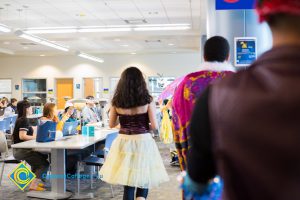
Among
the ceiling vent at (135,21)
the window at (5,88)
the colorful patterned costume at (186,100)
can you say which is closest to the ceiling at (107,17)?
the ceiling vent at (135,21)

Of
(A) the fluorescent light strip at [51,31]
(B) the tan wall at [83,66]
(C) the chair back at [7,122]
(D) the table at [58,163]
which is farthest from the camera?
(B) the tan wall at [83,66]

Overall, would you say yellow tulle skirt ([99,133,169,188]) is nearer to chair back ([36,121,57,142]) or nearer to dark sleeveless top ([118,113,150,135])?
dark sleeveless top ([118,113,150,135])

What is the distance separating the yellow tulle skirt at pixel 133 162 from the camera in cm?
341

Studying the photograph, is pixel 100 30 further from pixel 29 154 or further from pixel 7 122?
pixel 29 154

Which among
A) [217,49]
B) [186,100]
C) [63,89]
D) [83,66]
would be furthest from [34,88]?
[217,49]

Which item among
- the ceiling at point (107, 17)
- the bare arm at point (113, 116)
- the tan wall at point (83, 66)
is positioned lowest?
the bare arm at point (113, 116)

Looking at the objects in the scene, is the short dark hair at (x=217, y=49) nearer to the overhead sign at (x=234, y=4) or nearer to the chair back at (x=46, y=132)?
the overhead sign at (x=234, y=4)

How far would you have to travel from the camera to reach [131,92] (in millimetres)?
3391

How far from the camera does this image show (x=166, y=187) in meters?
5.42

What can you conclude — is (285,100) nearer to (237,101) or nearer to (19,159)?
(237,101)

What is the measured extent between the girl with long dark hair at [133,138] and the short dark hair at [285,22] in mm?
2589

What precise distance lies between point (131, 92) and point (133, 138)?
1.38ft

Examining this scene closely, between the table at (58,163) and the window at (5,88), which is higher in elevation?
the window at (5,88)

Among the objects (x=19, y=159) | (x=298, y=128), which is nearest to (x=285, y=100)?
(x=298, y=128)
